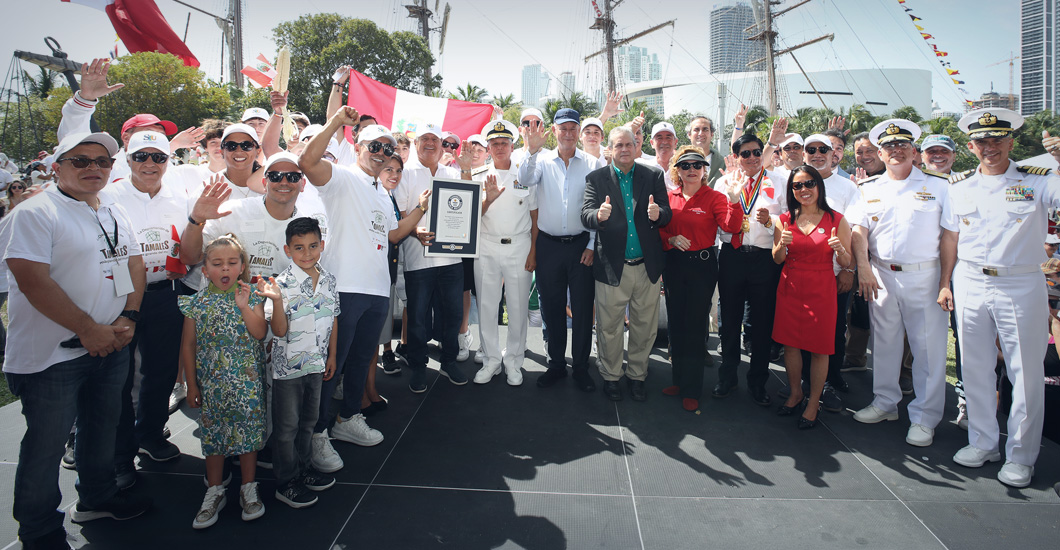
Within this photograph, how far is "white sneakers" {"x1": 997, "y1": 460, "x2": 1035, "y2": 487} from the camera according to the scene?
3305 millimetres

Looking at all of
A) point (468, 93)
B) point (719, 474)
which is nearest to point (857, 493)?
point (719, 474)

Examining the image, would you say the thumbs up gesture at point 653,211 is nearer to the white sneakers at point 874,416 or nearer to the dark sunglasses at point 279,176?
the white sneakers at point 874,416

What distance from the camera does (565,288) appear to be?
16.0 ft

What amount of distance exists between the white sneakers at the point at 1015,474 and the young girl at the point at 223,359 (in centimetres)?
461

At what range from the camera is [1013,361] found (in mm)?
3447

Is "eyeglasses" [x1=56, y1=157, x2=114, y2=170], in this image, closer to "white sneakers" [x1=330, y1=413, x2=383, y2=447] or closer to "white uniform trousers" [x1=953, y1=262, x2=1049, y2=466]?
"white sneakers" [x1=330, y1=413, x2=383, y2=447]

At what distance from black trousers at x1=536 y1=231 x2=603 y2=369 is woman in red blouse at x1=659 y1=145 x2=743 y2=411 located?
2.36ft

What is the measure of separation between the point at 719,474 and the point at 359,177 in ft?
10.3

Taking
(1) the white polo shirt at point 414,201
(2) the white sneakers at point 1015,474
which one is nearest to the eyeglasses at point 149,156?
(1) the white polo shirt at point 414,201

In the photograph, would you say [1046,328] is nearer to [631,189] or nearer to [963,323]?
[963,323]

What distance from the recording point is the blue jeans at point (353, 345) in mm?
3406

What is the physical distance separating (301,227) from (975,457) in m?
4.68

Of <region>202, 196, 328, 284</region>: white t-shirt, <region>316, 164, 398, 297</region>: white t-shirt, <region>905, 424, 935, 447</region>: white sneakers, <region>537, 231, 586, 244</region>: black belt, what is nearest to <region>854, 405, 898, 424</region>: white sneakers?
<region>905, 424, 935, 447</region>: white sneakers

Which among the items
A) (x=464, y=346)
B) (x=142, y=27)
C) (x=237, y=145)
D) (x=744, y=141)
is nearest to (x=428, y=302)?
(x=464, y=346)
